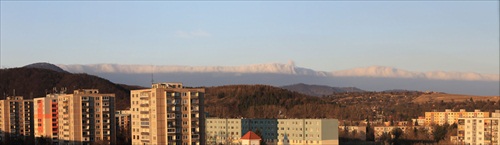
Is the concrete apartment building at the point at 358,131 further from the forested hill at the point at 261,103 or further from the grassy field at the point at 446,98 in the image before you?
the grassy field at the point at 446,98

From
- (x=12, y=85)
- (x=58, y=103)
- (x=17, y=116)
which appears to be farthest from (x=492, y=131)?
(x=12, y=85)

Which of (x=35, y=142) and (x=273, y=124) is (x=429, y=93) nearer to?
(x=273, y=124)

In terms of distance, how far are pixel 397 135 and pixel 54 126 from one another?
40145mm

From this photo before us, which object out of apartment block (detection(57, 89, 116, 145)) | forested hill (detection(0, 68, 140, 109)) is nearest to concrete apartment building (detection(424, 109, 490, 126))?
forested hill (detection(0, 68, 140, 109))

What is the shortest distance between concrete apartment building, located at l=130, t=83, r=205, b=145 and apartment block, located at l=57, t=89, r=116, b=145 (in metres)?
9.74

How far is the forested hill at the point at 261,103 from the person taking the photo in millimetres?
107875

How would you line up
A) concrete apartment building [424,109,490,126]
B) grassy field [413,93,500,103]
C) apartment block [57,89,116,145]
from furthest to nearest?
grassy field [413,93,500,103], concrete apartment building [424,109,490,126], apartment block [57,89,116,145]

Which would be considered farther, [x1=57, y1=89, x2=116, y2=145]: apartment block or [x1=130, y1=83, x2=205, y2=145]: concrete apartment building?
[x1=57, y1=89, x2=116, y2=145]: apartment block

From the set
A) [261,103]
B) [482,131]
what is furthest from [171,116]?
[261,103]

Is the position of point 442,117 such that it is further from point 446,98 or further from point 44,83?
point 44,83

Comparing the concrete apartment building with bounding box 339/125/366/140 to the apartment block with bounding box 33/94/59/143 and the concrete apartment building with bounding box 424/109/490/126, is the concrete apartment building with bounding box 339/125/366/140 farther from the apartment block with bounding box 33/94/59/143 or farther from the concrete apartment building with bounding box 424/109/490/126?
the apartment block with bounding box 33/94/59/143

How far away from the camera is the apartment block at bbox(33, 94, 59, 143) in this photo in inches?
2425

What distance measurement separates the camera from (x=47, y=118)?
63094 mm

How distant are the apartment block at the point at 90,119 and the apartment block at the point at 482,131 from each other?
34192 millimetres
